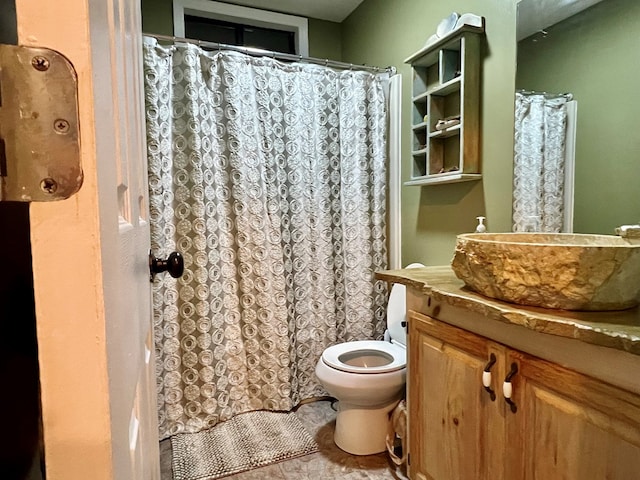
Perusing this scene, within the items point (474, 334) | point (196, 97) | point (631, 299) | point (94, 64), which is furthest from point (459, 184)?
point (94, 64)

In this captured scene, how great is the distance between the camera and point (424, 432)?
1.38m

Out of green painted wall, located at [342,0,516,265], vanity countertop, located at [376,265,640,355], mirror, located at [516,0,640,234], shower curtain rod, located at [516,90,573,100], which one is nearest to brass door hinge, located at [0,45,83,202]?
vanity countertop, located at [376,265,640,355]

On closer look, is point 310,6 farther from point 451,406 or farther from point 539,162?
point 451,406

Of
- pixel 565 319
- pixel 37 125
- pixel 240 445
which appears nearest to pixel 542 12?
pixel 565 319

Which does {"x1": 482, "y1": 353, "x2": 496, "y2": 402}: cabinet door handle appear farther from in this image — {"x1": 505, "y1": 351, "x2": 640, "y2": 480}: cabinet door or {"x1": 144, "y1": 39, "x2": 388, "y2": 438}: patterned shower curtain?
{"x1": 144, "y1": 39, "x2": 388, "y2": 438}: patterned shower curtain

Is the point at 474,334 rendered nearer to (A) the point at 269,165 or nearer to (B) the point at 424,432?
(B) the point at 424,432

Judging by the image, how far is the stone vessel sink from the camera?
2.78 ft

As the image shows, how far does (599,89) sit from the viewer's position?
49.6 inches

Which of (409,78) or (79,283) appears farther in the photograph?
(409,78)

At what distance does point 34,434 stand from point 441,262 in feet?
6.13

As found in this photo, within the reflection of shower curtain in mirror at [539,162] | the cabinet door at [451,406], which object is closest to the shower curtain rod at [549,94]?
the reflection of shower curtain in mirror at [539,162]

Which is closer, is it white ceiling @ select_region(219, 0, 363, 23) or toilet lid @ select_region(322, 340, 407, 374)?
toilet lid @ select_region(322, 340, 407, 374)

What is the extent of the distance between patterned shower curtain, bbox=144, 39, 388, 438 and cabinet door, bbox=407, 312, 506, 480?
912mm

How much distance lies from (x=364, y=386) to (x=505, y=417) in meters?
0.76
